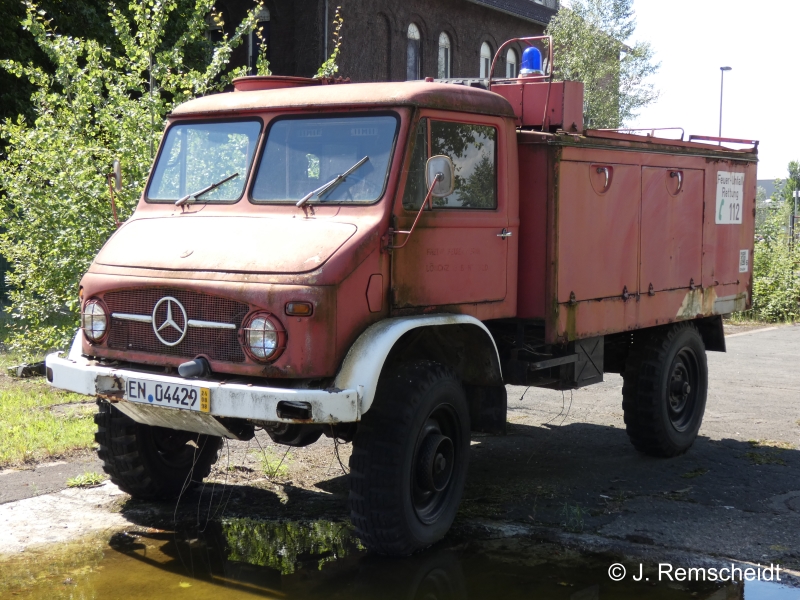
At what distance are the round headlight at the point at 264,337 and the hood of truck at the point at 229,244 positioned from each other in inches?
10.2

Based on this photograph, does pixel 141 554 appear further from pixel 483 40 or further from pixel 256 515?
pixel 483 40

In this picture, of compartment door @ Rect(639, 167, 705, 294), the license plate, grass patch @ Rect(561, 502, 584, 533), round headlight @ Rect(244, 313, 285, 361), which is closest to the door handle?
compartment door @ Rect(639, 167, 705, 294)

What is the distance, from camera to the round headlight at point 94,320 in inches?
225

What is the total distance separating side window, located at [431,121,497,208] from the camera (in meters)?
5.96

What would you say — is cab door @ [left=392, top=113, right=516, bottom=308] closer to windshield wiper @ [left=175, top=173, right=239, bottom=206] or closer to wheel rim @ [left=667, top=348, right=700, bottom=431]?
windshield wiper @ [left=175, top=173, right=239, bottom=206]

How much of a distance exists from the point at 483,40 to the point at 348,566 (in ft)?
99.8

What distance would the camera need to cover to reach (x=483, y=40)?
3388 cm

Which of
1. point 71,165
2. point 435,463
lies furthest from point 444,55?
point 435,463

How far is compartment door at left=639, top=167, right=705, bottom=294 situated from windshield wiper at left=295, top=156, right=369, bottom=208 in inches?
112

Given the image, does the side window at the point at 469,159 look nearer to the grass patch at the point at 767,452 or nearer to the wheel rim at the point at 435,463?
the wheel rim at the point at 435,463

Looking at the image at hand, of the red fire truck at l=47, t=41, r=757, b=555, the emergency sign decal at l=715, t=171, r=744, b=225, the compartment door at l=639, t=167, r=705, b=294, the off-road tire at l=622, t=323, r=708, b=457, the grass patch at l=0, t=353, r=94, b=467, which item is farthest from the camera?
the emergency sign decal at l=715, t=171, r=744, b=225

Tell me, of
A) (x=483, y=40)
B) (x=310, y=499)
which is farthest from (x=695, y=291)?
(x=483, y=40)

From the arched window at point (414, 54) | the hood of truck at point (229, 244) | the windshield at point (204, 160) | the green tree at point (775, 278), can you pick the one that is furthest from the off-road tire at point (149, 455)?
the arched window at point (414, 54)

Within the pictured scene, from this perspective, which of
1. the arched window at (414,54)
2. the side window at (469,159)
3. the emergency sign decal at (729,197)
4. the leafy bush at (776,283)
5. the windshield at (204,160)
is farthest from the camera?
the arched window at (414,54)
